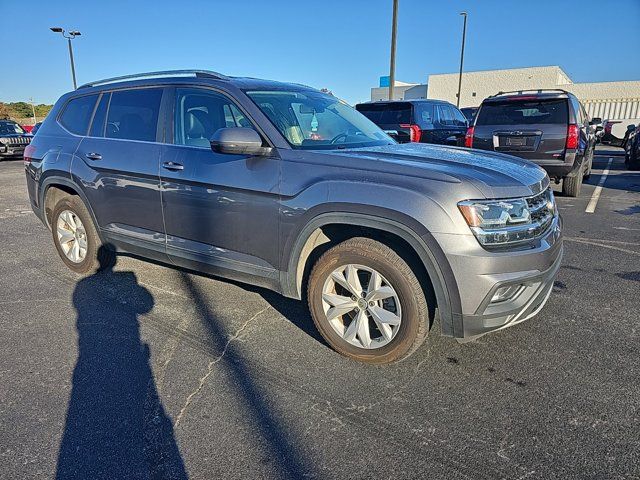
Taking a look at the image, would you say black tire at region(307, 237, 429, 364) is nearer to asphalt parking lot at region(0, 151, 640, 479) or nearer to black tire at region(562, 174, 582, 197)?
asphalt parking lot at region(0, 151, 640, 479)

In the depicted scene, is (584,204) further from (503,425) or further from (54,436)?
(54,436)

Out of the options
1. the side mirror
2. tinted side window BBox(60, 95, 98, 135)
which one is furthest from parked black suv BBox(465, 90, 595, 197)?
tinted side window BBox(60, 95, 98, 135)

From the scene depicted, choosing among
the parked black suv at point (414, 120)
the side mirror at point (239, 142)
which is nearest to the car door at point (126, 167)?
the side mirror at point (239, 142)

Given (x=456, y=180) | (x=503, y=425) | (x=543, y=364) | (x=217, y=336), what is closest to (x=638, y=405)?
(x=543, y=364)

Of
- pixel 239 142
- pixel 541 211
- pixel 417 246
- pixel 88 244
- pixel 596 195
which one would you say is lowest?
pixel 596 195

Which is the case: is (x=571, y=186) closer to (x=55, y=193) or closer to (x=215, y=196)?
(x=215, y=196)

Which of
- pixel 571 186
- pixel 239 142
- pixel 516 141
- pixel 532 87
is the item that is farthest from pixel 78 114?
pixel 532 87

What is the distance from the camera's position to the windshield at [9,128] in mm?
18539

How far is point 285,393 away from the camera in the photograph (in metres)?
2.58

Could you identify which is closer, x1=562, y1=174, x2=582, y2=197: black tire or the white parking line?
the white parking line

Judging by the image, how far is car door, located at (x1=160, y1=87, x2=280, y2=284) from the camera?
10.0ft

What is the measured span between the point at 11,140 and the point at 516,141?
19.1 m

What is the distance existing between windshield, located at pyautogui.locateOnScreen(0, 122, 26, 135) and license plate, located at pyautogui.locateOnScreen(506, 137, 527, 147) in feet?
64.7

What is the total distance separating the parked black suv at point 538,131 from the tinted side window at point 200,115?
570cm
